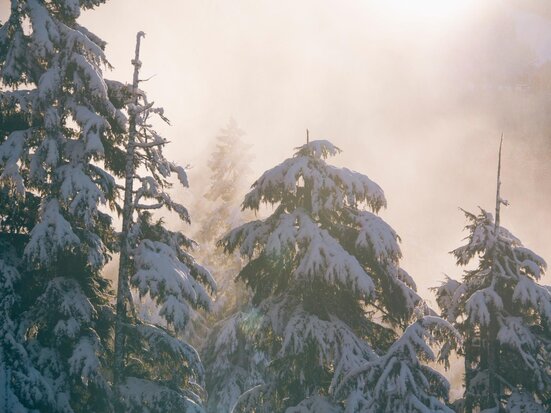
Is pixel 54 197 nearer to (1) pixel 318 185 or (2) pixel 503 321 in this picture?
(1) pixel 318 185

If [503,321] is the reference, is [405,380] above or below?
below

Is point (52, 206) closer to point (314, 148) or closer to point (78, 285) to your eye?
point (78, 285)

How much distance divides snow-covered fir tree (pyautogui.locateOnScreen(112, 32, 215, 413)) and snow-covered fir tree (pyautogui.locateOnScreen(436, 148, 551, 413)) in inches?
287

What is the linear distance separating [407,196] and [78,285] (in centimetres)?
18747

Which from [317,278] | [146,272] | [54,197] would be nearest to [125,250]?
[146,272]

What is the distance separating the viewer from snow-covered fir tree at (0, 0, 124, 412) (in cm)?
1060

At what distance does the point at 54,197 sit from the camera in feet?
36.8

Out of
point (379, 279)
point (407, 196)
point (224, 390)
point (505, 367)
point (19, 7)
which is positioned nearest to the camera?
point (19, 7)

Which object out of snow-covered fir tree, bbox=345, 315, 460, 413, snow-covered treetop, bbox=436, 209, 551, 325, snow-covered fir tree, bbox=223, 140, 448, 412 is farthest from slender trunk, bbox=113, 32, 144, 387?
snow-covered treetop, bbox=436, 209, 551, 325

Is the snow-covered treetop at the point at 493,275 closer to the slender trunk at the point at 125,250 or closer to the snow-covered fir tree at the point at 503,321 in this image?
the snow-covered fir tree at the point at 503,321

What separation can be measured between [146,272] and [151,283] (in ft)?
0.86

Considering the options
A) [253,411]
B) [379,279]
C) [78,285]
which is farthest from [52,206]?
[379,279]

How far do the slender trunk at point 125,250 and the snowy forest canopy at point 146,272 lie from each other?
4 centimetres

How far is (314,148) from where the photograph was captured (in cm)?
1231
